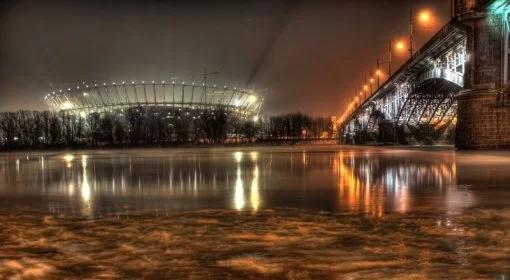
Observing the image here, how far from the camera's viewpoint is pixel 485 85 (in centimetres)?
5006

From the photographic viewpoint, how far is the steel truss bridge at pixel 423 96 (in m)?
61.3

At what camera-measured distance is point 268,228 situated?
410 inches

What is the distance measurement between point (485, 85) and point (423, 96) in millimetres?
35306

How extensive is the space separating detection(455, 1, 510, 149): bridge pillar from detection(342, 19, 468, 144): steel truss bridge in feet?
11.7

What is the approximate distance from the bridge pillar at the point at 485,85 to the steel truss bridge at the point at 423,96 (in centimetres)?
357

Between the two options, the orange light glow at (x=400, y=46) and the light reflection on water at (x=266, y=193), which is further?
the orange light glow at (x=400, y=46)

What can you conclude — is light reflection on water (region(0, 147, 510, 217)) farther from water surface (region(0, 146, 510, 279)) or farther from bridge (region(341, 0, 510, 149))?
bridge (region(341, 0, 510, 149))

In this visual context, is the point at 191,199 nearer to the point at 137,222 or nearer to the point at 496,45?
the point at 137,222

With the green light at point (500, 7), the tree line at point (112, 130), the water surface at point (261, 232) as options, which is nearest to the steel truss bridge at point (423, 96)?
the green light at point (500, 7)

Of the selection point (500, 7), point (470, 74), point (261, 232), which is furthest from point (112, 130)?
point (261, 232)

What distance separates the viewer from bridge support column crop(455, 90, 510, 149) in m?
48.7

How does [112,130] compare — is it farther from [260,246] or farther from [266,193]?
[260,246]

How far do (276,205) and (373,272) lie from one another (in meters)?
6.83

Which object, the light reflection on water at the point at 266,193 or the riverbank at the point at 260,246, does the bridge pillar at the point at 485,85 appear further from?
the riverbank at the point at 260,246
